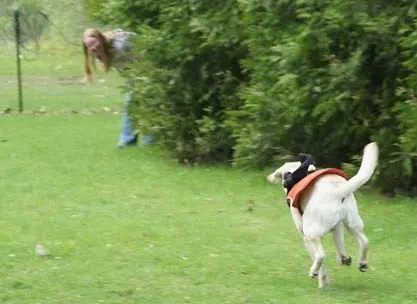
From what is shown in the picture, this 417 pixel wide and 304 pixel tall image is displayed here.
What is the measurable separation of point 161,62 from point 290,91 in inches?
108

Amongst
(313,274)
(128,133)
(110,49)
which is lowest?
(128,133)

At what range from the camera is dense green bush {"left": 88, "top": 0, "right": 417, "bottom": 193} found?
975 centimetres

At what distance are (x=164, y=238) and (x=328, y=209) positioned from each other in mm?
2391

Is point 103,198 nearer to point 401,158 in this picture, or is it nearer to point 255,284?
point 401,158

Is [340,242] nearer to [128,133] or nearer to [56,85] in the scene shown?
[128,133]

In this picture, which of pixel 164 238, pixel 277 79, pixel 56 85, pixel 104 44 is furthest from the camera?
pixel 56 85

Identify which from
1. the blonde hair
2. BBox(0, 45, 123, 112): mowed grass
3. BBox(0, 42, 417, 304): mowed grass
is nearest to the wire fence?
BBox(0, 45, 123, 112): mowed grass

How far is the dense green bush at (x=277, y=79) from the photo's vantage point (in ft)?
32.0

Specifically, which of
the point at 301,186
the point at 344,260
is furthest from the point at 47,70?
the point at 301,186

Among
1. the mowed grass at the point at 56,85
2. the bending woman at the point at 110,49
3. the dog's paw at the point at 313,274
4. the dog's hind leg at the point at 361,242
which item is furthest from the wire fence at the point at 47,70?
the dog's hind leg at the point at 361,242

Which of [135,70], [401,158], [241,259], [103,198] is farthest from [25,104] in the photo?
[241,259]

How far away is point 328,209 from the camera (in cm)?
634

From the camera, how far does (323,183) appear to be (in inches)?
253

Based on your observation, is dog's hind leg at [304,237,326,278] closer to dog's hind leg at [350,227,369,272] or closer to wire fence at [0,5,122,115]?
dog's hind leg at [350,227,369,272]
